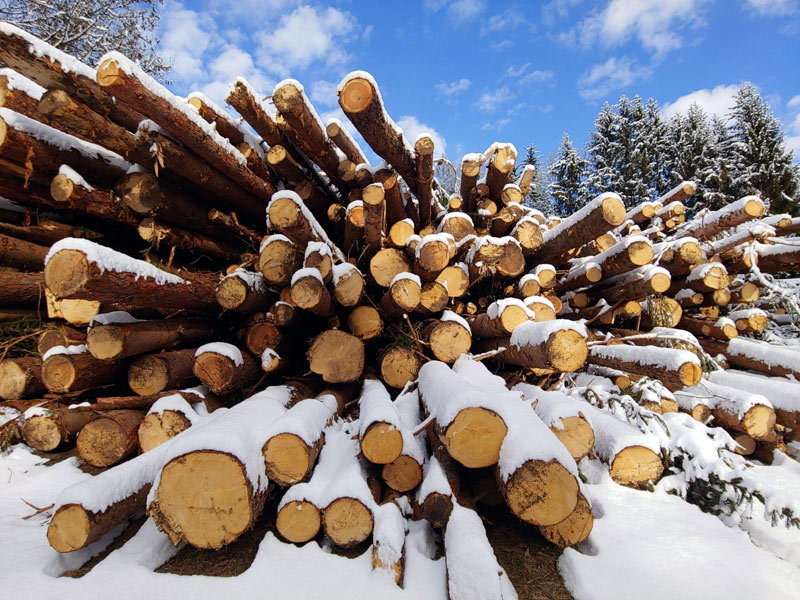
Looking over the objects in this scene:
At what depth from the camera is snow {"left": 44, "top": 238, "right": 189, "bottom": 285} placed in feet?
5.93

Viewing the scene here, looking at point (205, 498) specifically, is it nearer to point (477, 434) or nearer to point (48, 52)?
point (477, 434)

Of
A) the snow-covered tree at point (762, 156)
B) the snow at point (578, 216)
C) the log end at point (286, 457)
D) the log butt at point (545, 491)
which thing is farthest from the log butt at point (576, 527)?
the snow-covered tree at point (762, 156)

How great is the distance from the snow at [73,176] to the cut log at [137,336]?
1062 millimetres

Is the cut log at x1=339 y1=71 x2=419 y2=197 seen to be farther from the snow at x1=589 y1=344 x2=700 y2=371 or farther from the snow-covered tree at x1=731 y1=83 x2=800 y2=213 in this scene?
the snow-covered tree at x1=731 y1=83 x2=800 y2=213

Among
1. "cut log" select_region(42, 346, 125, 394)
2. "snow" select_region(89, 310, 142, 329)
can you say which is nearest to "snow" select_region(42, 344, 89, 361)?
"cut log" select_region(42, 346, 125, 394)

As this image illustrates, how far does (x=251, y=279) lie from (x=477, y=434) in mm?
1984

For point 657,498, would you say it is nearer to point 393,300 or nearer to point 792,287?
point 393,300

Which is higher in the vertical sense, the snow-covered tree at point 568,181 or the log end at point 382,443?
the snow-covered tree at point 568,181

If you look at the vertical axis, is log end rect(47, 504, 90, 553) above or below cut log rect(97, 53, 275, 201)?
below

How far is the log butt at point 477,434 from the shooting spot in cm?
165

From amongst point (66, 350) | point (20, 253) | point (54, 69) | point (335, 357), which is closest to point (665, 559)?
point (335, 357)

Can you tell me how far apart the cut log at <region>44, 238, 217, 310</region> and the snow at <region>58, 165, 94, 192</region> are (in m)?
1.07

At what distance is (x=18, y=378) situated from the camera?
2602 millimetres

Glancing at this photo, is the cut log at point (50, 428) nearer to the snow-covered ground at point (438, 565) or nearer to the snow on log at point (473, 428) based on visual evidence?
the snow-covered ground at point (438, 565)
